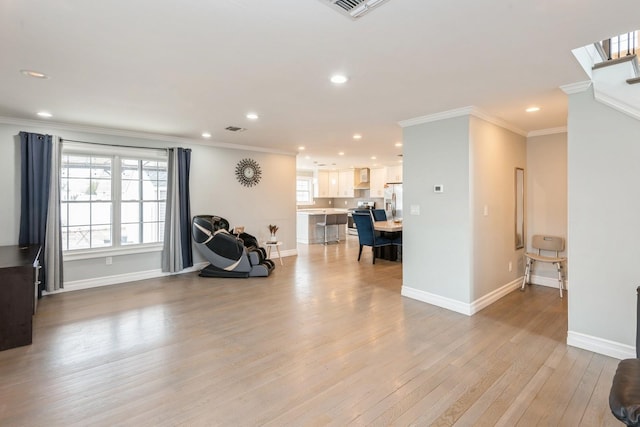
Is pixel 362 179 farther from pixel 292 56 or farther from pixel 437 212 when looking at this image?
pixel 292 56

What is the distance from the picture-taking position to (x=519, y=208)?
470 cm

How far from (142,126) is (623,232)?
18.4ft

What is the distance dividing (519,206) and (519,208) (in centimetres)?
3

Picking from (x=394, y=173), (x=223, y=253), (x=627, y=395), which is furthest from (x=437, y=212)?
(x=394, y=173)

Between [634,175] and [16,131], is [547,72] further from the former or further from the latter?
[16,131]

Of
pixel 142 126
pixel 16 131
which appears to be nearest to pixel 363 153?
pixel 142 126

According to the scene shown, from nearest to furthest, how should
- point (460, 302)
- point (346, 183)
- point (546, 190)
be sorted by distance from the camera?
point (460, 302), point (546, 190), point (346, 183)

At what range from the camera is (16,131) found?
13.9ft

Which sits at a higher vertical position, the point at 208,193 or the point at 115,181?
the point at 115,181

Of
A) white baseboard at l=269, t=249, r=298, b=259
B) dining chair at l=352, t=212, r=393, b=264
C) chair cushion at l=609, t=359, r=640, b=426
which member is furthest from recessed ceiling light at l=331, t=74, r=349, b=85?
white baseboard at l=269, t=249, r=298, b=259

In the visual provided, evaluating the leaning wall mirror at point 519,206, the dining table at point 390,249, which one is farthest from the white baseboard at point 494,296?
the dining table at point 390,249

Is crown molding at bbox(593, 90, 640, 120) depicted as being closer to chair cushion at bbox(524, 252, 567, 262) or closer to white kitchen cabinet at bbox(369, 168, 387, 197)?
chair cushion at bbox(524, 252, 567, 262)

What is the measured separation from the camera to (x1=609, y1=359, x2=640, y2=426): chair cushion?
1222 mm

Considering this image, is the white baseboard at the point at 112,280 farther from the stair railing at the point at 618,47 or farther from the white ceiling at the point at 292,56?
the stair railing at the point at 618,47
